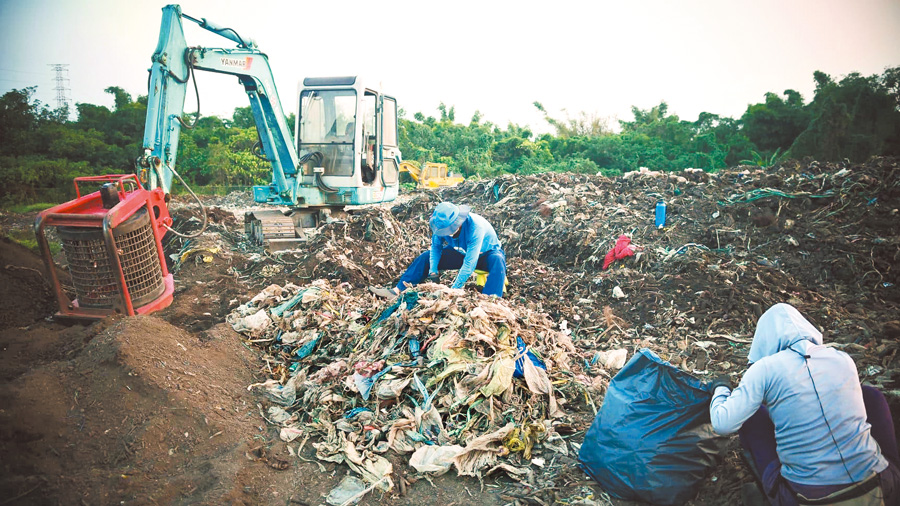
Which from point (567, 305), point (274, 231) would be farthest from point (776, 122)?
point (274, 231)

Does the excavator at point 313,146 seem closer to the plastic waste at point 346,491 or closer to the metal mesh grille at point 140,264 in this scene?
the metal mesh grille at point 140,264

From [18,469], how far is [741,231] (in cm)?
820

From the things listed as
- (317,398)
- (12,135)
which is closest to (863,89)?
(317,398)

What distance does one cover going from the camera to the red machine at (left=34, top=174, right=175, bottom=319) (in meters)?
3.97

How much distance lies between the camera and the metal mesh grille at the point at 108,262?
405 centimetres

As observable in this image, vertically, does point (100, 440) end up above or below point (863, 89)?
below

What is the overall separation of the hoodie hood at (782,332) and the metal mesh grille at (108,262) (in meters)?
4.56

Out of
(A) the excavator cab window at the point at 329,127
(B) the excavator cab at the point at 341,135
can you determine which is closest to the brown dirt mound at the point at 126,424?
(B) the excavator cab at the point at 341,135

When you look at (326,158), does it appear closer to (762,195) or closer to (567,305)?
(567,305)

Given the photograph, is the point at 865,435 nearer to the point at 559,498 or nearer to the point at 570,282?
the point at 559,498

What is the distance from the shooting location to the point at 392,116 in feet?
30.9

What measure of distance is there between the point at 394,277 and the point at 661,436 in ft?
16.7

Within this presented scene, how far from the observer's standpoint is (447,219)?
16.4ft

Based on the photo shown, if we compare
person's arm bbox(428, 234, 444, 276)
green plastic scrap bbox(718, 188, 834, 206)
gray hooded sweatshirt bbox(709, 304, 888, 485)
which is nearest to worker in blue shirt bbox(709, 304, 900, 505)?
gray hooded sweatshirt bbox(709, 304, 888, 485)
